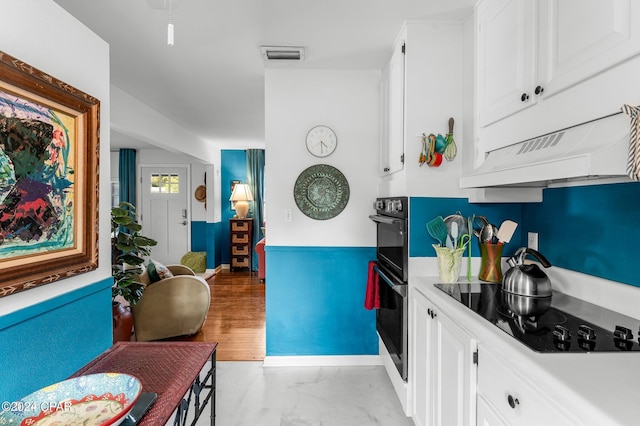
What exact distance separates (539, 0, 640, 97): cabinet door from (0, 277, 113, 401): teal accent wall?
198cm

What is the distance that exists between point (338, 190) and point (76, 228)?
5.94ft

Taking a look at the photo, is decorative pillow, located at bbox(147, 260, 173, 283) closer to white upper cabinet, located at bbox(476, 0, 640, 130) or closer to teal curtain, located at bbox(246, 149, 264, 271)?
teal curtain, located at bbox(246, 149, 264, 271)

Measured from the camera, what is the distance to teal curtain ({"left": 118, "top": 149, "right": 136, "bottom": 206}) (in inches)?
243

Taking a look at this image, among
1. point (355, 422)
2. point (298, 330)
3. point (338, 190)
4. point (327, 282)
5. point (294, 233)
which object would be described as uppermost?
point (338, 190)

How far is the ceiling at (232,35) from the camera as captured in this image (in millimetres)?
1856

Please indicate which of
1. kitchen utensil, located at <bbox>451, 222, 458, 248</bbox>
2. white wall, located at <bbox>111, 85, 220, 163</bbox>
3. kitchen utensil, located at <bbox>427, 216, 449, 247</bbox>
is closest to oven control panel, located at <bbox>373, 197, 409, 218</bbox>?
kitchen utensil, located at <bbox>427, 216, 449, 247</bbox>

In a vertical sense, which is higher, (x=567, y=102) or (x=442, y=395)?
(x=567, y=102)

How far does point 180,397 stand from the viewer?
97 cm

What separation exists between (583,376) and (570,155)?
623 mm

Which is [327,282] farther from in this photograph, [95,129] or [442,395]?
[95,129]

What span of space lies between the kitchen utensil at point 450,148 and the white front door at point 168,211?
17.6ft

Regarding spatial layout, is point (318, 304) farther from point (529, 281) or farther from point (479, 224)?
point (529, 281)

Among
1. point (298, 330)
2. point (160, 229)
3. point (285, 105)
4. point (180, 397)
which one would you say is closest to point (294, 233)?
point (298, 330)

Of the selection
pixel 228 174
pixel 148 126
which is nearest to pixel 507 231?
pixel 148 126
